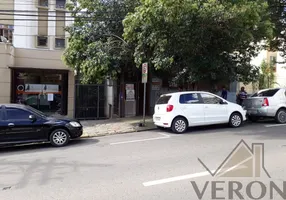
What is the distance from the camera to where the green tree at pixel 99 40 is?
1260cm

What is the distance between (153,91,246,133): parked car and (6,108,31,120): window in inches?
199

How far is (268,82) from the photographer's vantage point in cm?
3086

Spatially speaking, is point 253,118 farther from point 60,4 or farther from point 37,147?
point 60,4

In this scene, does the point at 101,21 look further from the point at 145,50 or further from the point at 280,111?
the point at 280,111

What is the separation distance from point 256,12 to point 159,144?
6214mm

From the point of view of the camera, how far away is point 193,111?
10.7 meters

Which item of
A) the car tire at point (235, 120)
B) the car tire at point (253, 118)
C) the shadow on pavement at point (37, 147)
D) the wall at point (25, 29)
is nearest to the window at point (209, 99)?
the car tire at point (235, 120)

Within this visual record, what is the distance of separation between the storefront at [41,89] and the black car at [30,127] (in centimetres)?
718

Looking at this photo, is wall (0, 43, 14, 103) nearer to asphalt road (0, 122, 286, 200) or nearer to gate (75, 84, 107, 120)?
gate (75, 84, 107, 120)

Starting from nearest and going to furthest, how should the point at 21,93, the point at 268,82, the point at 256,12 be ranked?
the point at 256,12
the point at 21,93
the point at 268,82

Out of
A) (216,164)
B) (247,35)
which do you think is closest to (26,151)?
(216,164)

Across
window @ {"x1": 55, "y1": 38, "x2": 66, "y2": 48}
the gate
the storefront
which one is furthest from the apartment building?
window @ {"x1": 55, "y1": 38, "x2": 66, "y2": 48}

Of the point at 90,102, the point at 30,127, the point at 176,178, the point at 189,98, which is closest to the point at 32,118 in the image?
the point at 30,127

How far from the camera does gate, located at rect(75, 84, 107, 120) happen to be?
1644 centimetres
